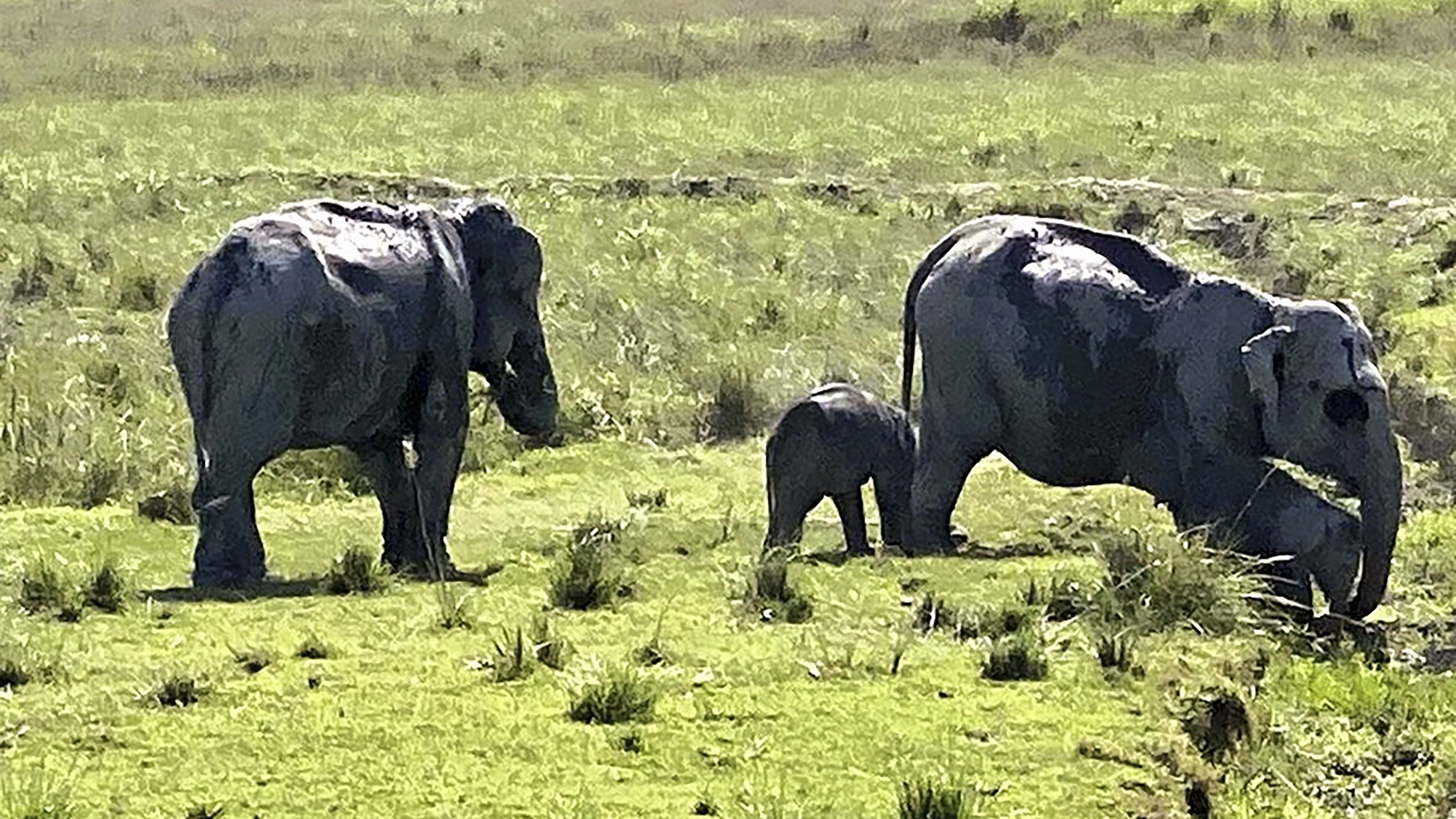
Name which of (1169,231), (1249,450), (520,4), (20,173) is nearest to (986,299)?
(1249,450)

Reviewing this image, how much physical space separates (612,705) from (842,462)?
6968 millimetres

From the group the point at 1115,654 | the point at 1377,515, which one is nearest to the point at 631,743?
the point at 1115,654

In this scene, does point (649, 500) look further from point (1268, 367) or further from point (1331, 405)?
point (1331, 405)

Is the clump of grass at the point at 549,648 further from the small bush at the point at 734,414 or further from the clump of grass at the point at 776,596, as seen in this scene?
the small bush at the point at 734,414

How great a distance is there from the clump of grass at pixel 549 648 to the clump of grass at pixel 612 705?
81cm

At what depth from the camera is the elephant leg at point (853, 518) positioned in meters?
16.4

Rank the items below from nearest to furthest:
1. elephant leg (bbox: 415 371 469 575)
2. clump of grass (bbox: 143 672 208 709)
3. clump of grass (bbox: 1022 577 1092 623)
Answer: clump of grass (bbox: 143 672 208 709) < clump of grass (bbox: 1022 577 1092 623) < elephant leg (bbox: 415 371 469 575)

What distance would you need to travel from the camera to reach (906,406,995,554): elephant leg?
15.2 meters

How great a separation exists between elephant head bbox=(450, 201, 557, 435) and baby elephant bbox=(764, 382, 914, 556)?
1785 mm

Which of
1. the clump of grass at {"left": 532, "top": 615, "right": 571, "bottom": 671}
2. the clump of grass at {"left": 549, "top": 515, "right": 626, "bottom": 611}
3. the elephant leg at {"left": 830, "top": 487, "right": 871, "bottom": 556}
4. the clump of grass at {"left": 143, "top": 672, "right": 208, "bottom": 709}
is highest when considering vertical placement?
the clump of grass at {"left": 143, "top": 672, "right": 208, "bottom": 709}

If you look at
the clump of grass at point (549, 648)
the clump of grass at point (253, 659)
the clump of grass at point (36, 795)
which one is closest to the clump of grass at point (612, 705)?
the clump of grass at point (549, 648)

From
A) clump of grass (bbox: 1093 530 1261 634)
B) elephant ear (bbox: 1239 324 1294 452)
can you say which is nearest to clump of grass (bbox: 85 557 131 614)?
clump of grass (bbox: 1093 530 1261 634)

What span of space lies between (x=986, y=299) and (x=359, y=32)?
47.7 metres

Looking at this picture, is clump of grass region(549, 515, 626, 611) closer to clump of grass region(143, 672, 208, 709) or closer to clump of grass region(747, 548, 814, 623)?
clump of grass region(747, 548, 814, 623)
